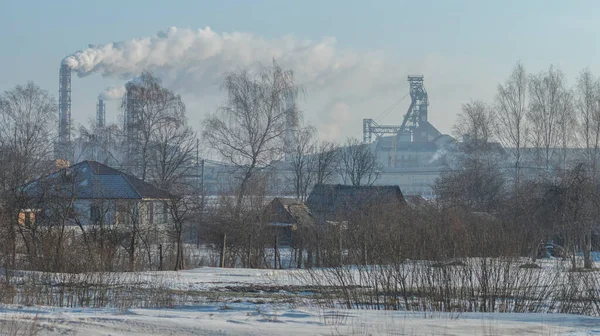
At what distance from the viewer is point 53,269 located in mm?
20828

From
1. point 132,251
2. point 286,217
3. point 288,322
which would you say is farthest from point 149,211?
point 288,322

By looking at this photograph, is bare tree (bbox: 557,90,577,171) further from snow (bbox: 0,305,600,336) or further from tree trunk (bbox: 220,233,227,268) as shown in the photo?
snow (bbox: 0,305,600,336)

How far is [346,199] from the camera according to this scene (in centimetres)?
4322

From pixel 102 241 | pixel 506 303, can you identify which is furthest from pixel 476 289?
pixel 102 241

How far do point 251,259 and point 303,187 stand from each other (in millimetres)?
30139

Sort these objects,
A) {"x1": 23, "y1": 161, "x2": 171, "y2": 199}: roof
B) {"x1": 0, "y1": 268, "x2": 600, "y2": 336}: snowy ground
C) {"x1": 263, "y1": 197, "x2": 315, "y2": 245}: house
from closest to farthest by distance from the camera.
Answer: {"x1": 0, "y1": 268, "x2": 600, "y2": 336}: snowy ground
{"x1": 23, "y1": 161, "x2": 171, "y2": 199}: roof
{"x1": 263, "y1": 197, "x2": 315, "y2": 245}: house

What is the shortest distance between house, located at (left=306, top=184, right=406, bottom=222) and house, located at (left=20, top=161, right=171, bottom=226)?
27.2 ft

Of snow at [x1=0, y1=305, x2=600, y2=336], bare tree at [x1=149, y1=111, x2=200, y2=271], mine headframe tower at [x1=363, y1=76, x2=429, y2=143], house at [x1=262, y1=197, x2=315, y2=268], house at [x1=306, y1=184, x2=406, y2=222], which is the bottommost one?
snow at [x1=0, y1=305, x2=600, y2=336]

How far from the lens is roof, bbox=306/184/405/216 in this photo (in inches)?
1626

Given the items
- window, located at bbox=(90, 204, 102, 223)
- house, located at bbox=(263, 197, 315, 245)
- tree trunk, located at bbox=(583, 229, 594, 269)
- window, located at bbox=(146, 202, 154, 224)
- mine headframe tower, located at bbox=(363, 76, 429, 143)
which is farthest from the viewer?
mine headframe tower, located at bbox=(363, 76, 429, 143)

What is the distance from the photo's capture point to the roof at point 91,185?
34.0 meters

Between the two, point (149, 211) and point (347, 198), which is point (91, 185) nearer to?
point (149, 211)

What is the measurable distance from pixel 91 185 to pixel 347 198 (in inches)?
517

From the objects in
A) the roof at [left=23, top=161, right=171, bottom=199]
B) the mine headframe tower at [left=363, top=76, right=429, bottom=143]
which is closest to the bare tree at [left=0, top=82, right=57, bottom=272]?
the roof at [left=23, top=161, right=171, bottom=199]
